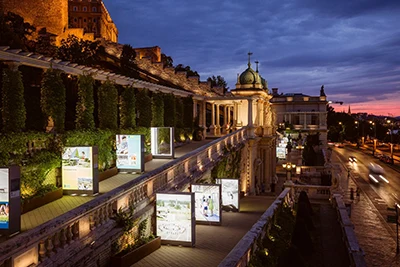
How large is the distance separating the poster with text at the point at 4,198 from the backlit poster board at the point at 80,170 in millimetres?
3813

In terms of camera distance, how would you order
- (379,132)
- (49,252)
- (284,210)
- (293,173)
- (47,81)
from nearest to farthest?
(49,252), (47,81), (284,210), (293,173), (379,132)

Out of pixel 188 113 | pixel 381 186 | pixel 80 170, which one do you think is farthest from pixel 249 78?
pixel 80 170

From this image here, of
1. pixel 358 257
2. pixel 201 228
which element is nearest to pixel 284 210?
pixel 358 257

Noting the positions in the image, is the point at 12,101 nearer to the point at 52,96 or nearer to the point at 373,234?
the point at 52,96

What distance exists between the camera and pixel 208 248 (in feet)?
42.9

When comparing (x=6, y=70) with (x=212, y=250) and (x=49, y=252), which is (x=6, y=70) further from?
(x=212, y=250)

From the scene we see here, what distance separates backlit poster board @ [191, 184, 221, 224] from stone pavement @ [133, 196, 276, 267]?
0.33 meters

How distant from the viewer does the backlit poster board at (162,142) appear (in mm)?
20422

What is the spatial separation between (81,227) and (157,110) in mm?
16478

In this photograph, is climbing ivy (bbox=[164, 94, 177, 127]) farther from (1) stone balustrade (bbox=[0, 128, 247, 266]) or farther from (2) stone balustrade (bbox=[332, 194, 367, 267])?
(2) stone balustrade (bbox=[332, 194, 367, 267])

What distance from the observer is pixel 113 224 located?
1043 cm

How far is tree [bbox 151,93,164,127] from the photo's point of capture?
82.0 ft

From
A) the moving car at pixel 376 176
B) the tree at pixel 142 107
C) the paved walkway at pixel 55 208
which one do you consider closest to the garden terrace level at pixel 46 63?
the tree at pixel 142 107

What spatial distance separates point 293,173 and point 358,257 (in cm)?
2807
